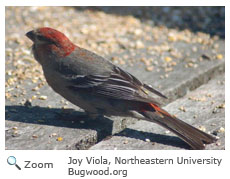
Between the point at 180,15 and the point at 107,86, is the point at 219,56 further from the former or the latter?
the point at 107,86

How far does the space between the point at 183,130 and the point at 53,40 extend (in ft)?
4.90

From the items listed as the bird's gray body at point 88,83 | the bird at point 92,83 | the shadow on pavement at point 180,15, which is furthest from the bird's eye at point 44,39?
the shadow on pavement at point 180,15

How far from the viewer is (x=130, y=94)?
392cm

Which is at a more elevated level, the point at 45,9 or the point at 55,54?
the point at 45,9

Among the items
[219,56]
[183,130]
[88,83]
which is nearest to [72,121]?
[88,83]

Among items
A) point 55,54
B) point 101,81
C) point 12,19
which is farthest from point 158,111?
point 12,19

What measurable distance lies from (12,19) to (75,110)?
119 inches

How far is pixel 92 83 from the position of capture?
4.00 meters

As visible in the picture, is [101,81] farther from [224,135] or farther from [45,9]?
[45,9]

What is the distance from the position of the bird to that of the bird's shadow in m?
0.11

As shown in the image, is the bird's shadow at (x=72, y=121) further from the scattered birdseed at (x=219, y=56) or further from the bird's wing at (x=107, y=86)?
the scattered birdseed at (x=219, y=56)

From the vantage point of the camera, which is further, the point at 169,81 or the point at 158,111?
the point at 169,81

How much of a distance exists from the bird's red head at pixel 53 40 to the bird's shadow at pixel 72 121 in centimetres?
60
